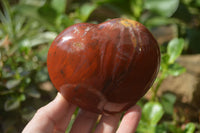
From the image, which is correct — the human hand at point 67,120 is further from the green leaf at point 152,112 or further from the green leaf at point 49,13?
the green leaf at point 49,13

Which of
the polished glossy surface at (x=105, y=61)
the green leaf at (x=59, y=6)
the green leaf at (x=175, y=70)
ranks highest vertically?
the polished glossy surface at (x=105, y=61)

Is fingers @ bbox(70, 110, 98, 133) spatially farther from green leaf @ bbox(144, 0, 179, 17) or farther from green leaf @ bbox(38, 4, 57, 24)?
green leaf @ bbox(144, 0, 179, 17)

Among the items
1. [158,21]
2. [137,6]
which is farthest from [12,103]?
→ [158,21]

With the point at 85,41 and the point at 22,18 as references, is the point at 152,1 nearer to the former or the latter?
the point at 85,41

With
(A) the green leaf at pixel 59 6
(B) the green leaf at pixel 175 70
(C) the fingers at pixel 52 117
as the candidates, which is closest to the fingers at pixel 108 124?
(C) the fingers at pixel 52 117

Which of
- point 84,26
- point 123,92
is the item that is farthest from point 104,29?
point 123,92

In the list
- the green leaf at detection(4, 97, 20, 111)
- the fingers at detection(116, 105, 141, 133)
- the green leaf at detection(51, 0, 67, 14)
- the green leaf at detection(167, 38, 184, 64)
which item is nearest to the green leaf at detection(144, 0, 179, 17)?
the green leaf at detection(167, 38, 184, 64)

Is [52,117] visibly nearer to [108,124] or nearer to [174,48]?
[108,124]
